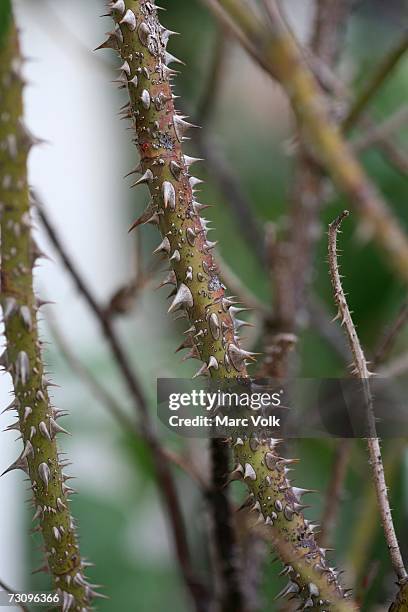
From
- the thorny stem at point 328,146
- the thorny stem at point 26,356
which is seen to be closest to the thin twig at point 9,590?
the thorny stem at point 26,356

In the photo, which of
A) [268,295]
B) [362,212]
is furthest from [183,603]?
[362,212]

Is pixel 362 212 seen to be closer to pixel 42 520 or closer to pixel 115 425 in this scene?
pixel 42 520

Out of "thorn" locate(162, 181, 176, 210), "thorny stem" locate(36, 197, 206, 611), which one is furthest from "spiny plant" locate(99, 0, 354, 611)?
"thorny stem" locate(36, 197, 206, 611)

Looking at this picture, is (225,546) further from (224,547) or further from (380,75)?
(380,75)

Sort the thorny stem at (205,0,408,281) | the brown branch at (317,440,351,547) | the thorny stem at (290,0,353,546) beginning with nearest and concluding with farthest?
1. the thorny stem at (205,0,408,281)
2. the brown branch at (317,440,351,547)
3. the thorny stem at (290,0,353,546)

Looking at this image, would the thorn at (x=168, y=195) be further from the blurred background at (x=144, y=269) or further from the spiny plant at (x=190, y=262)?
the blurred background at (x=144, y=269)

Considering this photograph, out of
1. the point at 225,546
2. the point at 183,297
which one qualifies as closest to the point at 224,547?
the point at 225,546

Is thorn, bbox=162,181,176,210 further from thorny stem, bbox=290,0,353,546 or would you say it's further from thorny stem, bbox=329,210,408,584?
thorny stem, bbox=290,0,353,546
